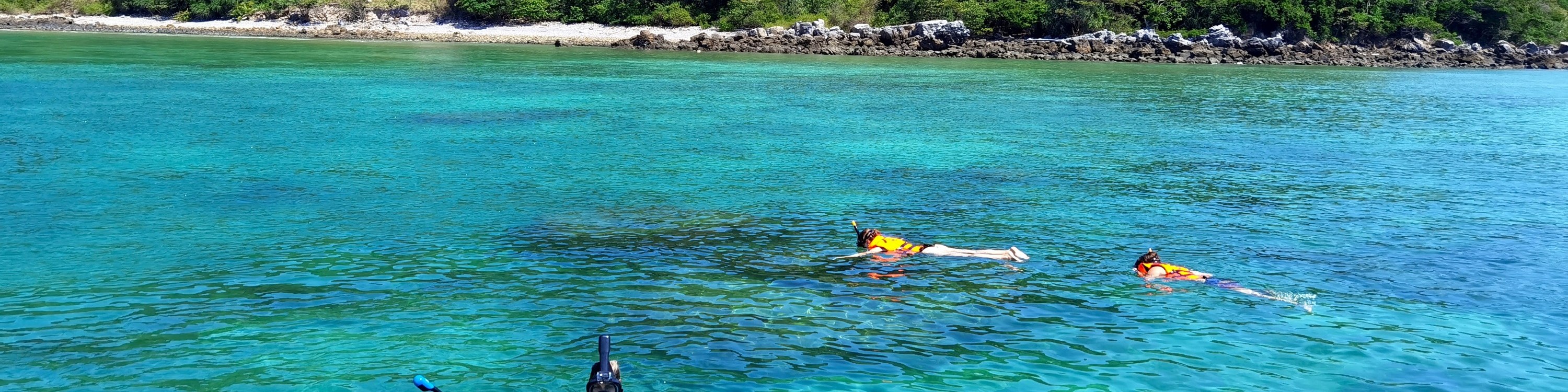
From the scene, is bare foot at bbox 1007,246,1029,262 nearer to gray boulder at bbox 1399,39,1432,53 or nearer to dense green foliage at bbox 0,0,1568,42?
dense green foliage at bbox 0,0,1568,42

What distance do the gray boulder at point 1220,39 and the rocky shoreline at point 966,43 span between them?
0.06m

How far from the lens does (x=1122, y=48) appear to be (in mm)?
71500

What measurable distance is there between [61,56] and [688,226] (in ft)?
149

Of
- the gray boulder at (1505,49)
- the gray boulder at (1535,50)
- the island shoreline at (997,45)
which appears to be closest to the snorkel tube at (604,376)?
the island shoreline at (997,45)

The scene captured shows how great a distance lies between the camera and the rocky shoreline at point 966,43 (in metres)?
70.8

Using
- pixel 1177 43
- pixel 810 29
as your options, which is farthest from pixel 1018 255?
pixel 810 29

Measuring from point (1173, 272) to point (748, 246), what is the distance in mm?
5607

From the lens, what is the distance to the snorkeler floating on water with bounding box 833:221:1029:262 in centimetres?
1511

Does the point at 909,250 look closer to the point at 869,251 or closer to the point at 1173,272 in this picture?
the point at 869,251

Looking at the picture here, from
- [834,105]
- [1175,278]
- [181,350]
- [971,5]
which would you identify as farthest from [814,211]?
[971,5]

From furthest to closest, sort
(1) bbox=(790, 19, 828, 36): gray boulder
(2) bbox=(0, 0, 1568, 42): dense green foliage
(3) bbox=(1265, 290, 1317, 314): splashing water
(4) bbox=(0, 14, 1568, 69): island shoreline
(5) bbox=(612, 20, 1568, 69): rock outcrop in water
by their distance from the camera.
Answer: (2) bbox=(0, 0, 1568, 42): dense green foliage, (1) bbox=(790, 19, 828, 36): gray boulder, (4) bbox=(0, 14, 1568, 69): island shoreline, (5) bbox=(612, 20, 1568, 69): rock outcrop in water, (3) bbox=(1265, 290, 1317, 314): splashing water

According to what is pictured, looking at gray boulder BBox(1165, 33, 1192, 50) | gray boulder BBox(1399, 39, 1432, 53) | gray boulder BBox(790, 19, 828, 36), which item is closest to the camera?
gray boulder BBox(1165, 33, 1192, 50)

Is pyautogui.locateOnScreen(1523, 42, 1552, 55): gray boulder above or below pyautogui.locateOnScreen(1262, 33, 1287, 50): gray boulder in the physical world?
above

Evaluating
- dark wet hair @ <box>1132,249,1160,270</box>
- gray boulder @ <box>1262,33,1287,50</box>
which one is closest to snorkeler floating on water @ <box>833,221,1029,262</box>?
dark wet hair @ <box>1132,249,1160,270</box>
